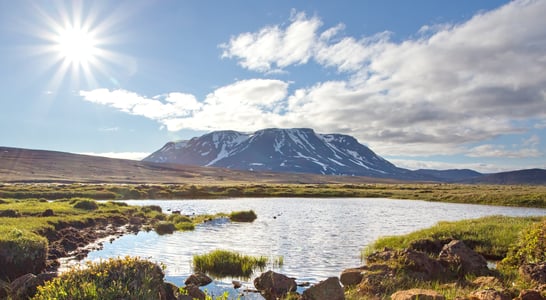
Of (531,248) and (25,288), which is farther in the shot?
(531,248)

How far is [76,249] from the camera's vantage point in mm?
31484

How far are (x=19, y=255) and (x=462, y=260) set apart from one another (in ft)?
77.1

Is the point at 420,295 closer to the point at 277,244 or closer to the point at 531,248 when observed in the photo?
the point at 531,248

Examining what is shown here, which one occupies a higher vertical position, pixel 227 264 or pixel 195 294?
pixel 195 294

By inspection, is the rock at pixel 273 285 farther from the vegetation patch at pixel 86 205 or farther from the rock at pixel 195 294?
the vegetation patch at pixel 86 205

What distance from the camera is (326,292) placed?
15914 mm

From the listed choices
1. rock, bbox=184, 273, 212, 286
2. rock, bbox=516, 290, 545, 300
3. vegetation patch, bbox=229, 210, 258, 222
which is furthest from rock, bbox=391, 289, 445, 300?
vegetation patch, bbox=229, 210, 258, 222

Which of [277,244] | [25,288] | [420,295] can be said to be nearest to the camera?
[420,295]

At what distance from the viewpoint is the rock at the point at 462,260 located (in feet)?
71.1

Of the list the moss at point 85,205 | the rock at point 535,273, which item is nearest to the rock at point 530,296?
the rock at point 535,273

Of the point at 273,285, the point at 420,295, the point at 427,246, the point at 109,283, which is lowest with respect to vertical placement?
the point at 273,285

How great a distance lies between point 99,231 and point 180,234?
25.5ft

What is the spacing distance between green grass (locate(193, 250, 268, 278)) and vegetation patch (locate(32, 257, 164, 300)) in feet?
34.0

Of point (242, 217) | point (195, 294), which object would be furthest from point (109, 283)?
point (242, 217)
